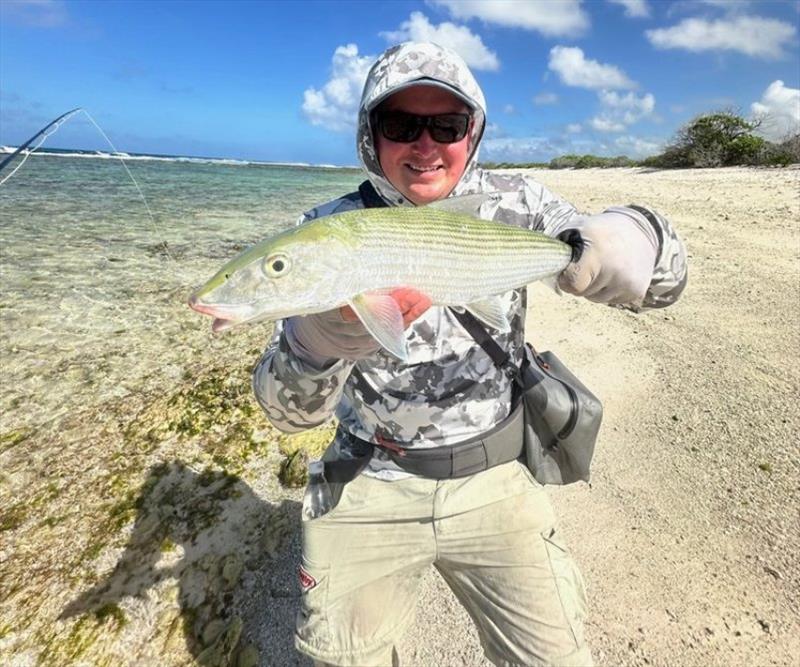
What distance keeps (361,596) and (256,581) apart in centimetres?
114

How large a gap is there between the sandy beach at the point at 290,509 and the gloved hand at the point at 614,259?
192 cm

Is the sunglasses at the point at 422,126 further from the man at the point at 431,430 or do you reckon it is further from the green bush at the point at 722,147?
the green bush at the point at 722,147

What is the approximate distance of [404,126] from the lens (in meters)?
2.99

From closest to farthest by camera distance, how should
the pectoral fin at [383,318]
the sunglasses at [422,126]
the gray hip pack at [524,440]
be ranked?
the pectoral fin at [383,318] < the gray hip pack at [524,440] < the sunglasses at [422,126]

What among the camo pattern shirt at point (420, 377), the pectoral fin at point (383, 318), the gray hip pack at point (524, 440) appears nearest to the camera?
the pectoral fin at point (383, 318)

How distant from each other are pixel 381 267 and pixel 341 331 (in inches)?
13.7

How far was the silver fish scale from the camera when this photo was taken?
7.08 feet

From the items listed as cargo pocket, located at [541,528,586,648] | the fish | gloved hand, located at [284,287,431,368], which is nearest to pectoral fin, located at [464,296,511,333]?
the fish

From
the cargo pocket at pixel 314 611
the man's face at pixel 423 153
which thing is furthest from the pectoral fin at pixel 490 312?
the cargo pocket at pixel 314 611

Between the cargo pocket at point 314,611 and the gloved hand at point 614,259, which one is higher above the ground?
the gloved hand at point 614,259

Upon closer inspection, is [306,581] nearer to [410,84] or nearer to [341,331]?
[341,331]

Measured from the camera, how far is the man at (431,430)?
261 cm

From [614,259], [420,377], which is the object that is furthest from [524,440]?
[614,259]

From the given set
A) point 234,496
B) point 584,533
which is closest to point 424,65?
point 584,533
